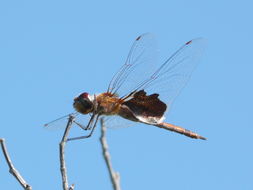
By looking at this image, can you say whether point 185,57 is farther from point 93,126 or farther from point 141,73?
point 93,126

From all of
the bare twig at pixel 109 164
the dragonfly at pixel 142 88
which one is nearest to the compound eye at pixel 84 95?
the dragonfly at pixel 142 88

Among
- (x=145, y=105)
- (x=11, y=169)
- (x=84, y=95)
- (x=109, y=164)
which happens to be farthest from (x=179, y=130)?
(x=109, y=164)

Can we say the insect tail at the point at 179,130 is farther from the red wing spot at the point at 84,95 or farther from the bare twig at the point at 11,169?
the bare twig at the point at 11,169

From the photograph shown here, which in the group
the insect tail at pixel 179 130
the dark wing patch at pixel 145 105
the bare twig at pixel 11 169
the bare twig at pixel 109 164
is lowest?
the bare twig at pixel 109 164

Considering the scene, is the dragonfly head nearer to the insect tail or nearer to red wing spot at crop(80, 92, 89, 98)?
red wing spot at crop(80, 92, 89, 98)

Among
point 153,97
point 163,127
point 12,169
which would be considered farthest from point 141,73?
point 12,169

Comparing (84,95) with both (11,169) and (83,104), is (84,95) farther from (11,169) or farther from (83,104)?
(11,169)

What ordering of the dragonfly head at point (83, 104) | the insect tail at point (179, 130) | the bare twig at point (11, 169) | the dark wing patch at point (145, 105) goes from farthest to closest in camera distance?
the insect tail at point (179, 130) → the dark wing patch at point (145, 105) → the dragonfly head at point (83, 104) → the bare twig at point (11, 169)
